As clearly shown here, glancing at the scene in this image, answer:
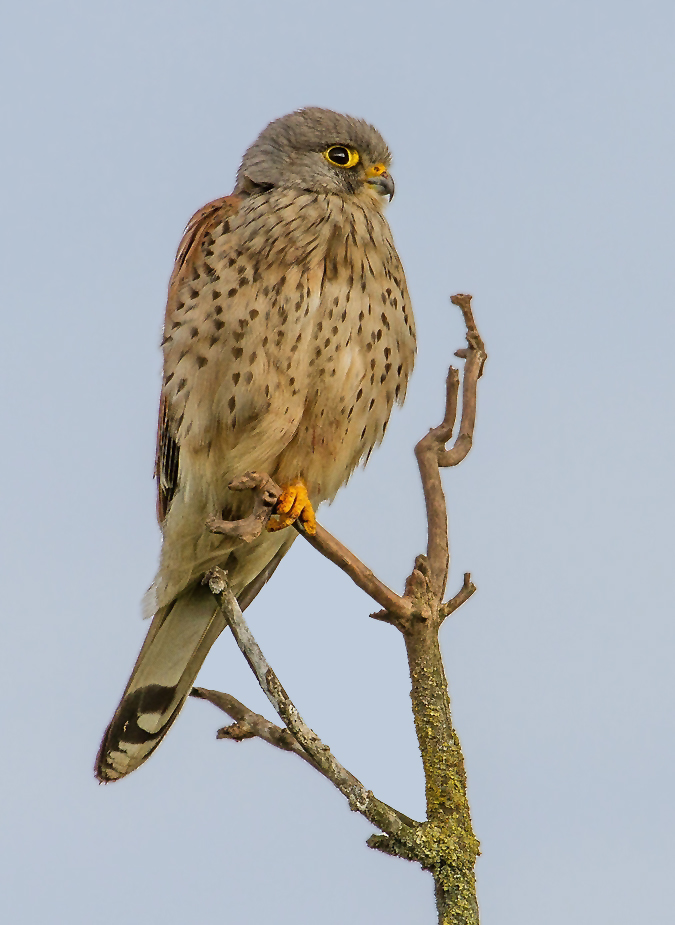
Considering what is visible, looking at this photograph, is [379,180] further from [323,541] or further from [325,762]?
[325,762]

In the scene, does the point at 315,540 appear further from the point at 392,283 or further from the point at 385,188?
the point at 385,188

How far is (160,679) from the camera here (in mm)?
4023

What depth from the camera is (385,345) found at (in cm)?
376

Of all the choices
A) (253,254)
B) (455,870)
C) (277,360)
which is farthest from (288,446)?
(455,870)

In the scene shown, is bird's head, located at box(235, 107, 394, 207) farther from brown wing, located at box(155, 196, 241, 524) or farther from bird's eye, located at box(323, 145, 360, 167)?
brown wing, located at box(155, 196, 241, 524)

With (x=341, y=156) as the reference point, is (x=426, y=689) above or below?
below

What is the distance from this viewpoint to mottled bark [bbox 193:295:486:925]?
2.83 m

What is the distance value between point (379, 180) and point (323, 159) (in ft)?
0.67

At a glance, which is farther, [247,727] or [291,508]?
[291,508]

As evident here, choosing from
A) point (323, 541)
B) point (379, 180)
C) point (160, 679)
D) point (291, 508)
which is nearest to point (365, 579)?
point (323, 541)

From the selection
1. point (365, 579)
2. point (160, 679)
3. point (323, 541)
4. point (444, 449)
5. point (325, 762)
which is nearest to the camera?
point (325, 762)

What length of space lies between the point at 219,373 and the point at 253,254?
389mm

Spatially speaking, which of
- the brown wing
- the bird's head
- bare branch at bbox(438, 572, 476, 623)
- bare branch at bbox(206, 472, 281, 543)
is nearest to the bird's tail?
the brown wing

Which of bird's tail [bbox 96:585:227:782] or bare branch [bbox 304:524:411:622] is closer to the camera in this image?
bare branch [bbox 304:524:411:622]
